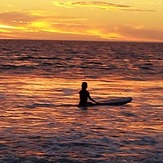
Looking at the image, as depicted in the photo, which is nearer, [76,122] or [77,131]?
[77,131]

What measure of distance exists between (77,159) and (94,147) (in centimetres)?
134

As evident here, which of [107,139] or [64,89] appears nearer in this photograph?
[107,139]

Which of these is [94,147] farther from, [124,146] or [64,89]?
[64,89]

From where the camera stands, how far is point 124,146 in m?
13.2

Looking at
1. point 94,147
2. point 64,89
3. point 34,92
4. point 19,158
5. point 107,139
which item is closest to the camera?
point 19,158

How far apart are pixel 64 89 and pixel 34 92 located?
289 cm

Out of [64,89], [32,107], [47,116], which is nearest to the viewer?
[47,116]

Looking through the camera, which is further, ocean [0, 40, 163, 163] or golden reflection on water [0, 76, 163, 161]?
golden reflection on water [0, 76, 163, 161]

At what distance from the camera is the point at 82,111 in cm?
2019

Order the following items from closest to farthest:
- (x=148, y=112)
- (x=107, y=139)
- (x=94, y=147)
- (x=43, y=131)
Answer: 1. (x=94, y=147)
2. (x=107, y=139)
3. (x=43, y=131)
4. (x=148, y=112)

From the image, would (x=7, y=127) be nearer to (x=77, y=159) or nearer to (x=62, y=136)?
(x=62, y=136)

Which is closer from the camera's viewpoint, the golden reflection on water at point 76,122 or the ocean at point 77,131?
the ocean at point 77,131

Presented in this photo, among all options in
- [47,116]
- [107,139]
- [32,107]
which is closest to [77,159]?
[107,139]

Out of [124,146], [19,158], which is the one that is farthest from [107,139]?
[19,158]
